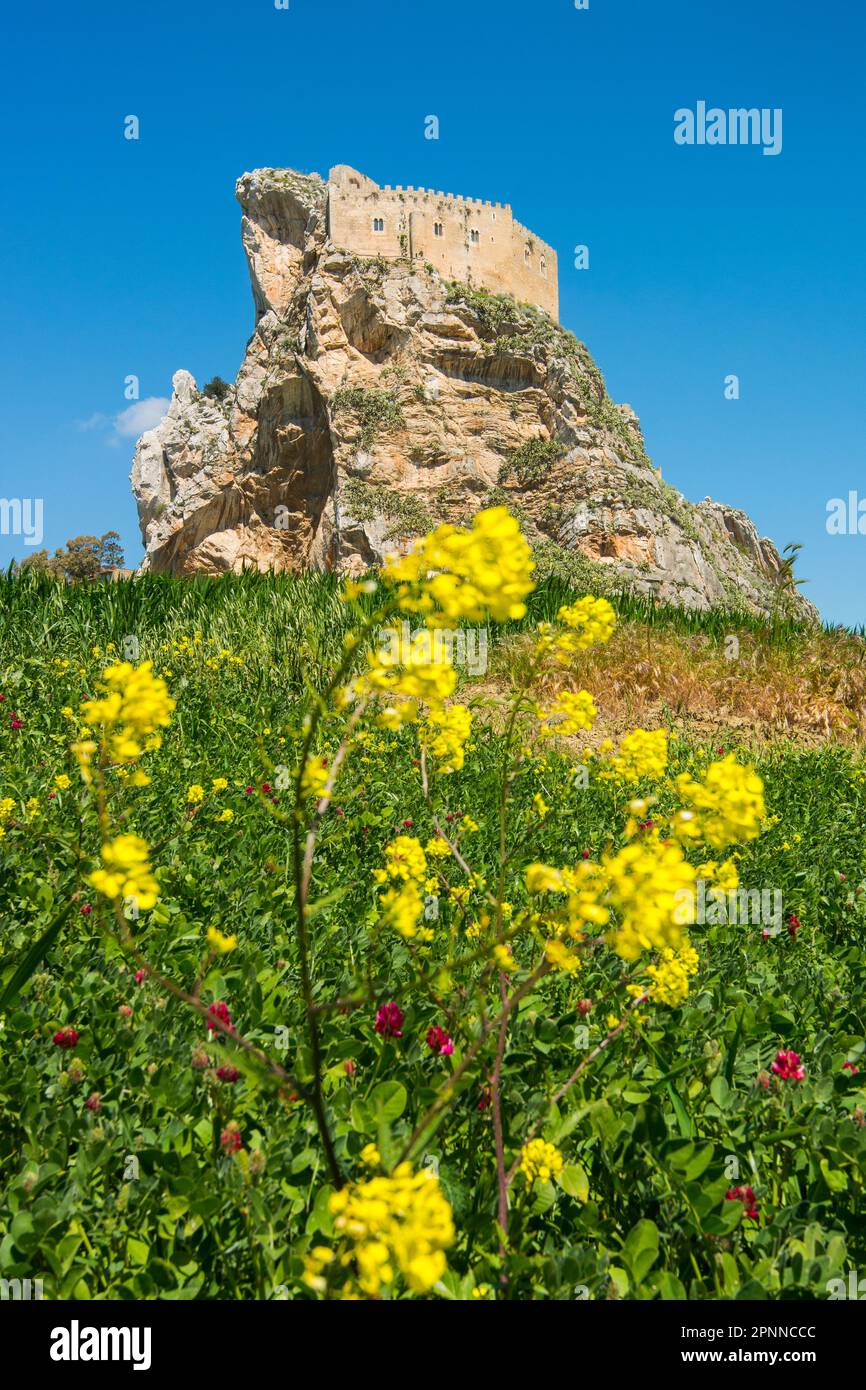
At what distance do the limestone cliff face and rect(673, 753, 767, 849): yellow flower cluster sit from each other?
31.9 meters

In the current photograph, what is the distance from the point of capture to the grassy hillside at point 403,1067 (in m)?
1.53

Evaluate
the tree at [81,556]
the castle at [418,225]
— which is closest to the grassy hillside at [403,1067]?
the castle at [418,225]

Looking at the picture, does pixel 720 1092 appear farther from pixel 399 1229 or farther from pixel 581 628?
pixel 399 1229

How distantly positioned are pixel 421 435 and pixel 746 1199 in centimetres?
A: 3929

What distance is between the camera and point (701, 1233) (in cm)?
165

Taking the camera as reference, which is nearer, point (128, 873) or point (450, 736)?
point (128, 873)

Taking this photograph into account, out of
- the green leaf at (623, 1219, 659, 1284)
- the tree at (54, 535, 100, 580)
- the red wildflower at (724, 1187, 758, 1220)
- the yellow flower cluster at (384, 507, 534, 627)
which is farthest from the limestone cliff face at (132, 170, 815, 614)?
the yellow flower cluster at (384, 507, 534, 627)

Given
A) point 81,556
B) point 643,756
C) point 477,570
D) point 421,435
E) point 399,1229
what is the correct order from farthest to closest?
point 81,556, point 421,435, point 643,756, point 477,570, point 399,1229

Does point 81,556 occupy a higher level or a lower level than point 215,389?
lower

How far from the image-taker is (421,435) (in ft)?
126

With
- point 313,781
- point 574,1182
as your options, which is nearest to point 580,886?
point 313,781

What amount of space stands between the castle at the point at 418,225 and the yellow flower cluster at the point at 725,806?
145 ft

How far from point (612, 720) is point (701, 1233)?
771 centimetres

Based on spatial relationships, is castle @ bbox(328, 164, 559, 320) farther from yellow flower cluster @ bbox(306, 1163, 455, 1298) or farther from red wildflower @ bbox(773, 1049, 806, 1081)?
yellow flower cluster @ bbox(306, 1163, 455, 1298)
